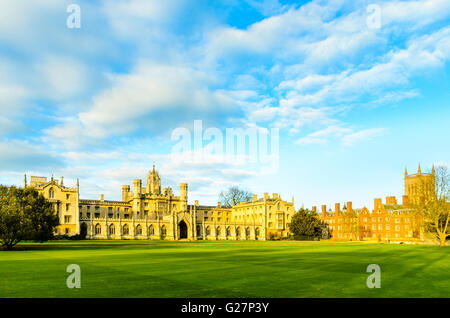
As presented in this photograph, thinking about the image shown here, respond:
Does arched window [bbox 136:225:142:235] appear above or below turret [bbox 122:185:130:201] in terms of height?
below

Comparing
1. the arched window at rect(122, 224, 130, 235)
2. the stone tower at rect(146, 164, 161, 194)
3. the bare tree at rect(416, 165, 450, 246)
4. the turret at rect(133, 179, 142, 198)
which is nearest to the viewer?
the bare tree at rect(416, 165, 450, 246)

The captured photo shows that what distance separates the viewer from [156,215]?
10112 cm

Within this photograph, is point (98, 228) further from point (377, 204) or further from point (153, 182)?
point (377, 204)

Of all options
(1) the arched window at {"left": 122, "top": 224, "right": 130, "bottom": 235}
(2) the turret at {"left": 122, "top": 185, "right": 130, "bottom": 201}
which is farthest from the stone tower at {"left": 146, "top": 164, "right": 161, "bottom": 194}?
(1) the arched window at {"left": 122, "top": 224, "right": 130, "bottom": 235}

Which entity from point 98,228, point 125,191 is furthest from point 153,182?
point 98,228

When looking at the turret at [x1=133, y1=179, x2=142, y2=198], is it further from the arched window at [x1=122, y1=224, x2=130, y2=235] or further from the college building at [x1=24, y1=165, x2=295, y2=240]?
the arched window at [x1=122, y1=224, x2=130, y2=235]

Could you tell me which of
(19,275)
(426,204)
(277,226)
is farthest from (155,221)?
(19,275)

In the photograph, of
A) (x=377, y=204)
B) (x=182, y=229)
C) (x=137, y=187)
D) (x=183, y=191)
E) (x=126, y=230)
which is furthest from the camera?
(x=183, y=191)

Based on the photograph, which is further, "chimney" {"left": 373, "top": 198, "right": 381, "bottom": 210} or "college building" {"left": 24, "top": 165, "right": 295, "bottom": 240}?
"chimney" {"left": 373, "top": 198, "right": 381, "bottom": 210}

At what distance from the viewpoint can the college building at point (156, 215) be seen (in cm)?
8319

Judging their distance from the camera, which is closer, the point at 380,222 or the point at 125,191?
the point at 380,222

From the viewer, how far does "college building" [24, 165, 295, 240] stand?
83188mm

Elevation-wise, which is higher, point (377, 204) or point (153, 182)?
point (153, 182)
